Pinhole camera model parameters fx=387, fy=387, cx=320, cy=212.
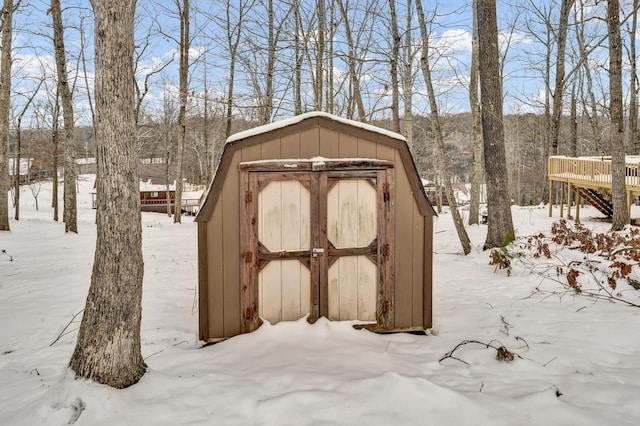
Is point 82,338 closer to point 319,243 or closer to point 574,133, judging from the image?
point 319,243

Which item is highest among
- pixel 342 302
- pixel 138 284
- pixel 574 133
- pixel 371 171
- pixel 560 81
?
pixel 560 81

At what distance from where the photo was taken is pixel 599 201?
14.0 metres

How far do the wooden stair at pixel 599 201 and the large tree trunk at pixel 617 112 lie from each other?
5004mm

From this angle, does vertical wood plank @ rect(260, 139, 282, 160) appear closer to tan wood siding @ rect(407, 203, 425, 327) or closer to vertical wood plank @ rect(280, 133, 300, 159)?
vertical wood plank @ rect(280, 133, 300, 159)

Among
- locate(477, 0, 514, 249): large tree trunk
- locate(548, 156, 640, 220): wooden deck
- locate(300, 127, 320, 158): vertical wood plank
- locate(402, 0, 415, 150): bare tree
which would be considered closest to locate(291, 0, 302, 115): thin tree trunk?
locate(402, 0, 415, 150): bare tree

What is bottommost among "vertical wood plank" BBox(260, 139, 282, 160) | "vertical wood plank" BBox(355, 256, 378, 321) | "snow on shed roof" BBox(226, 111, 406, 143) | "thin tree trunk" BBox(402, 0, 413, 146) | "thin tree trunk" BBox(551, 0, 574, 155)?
"vertical wood plank" BBox(355, 256, 378, 321)

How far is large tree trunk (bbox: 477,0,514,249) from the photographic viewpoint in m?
8.09

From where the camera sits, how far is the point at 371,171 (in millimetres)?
4293

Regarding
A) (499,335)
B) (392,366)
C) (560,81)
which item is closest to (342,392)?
(392,366)

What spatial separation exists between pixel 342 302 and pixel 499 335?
5.77 ft

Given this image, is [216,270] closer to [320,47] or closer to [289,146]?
[289,146]

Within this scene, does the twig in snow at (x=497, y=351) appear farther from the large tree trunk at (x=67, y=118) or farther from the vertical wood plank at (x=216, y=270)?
the large tree trunk at (x=67, y=118)

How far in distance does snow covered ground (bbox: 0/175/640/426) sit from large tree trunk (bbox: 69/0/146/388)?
0.22 m

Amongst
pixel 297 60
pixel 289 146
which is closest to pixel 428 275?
pixel 289 146
